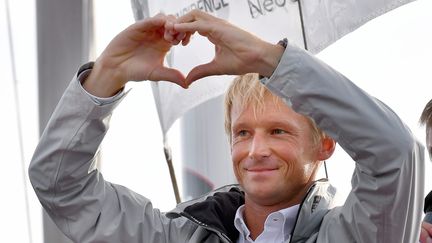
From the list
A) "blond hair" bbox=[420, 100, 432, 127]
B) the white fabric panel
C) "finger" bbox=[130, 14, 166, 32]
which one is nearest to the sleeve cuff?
"finger" bbox=[130, 14, 166, 32]

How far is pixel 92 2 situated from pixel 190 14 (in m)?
1.23

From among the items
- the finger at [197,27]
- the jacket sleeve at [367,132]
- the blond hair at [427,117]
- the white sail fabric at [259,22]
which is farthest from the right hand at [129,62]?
the blond hair at [427,117]

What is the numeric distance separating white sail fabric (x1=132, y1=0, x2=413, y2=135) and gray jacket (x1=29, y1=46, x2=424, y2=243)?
490 mm

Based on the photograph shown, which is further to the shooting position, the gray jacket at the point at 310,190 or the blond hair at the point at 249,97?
the blond hair at the point at 249,97

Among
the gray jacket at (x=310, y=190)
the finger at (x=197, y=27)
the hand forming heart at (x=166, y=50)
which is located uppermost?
the finger at (x=197, y=27)

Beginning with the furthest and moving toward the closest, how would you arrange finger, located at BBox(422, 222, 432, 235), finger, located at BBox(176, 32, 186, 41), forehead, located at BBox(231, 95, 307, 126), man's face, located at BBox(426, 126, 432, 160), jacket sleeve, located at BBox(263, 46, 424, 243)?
man's face, located at BBox(426, 126, 432, 160) < finger, located at BBox(422, 222, 432, 235) < forehead, located at BBox(231, 95, 307, 126) < finger, located at BBox(176, 32, 186, 41) < jacket sleeve, located at BBox(263, 46, 424, 243)

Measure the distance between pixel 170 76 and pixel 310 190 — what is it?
32 centimetres

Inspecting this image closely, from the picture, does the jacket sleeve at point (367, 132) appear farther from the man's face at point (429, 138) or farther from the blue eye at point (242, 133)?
the man's face at point (429, 138)

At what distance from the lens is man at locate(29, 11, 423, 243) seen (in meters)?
1.46

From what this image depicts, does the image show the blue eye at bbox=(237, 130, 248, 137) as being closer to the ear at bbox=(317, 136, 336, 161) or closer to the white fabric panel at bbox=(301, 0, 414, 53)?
the ear at bbox=(317, 136, 336, 161)

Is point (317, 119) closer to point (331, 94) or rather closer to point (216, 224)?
point (331, 94)

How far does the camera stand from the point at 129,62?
5.42 feet

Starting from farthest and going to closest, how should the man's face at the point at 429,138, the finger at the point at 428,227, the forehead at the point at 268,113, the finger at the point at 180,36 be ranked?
the man's face at the point at 429,138 < the finger at the point at 428,227 < the forehead at the point at 268,113 < the finger at the point at 180,36

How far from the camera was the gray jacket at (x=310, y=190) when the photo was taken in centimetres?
145
